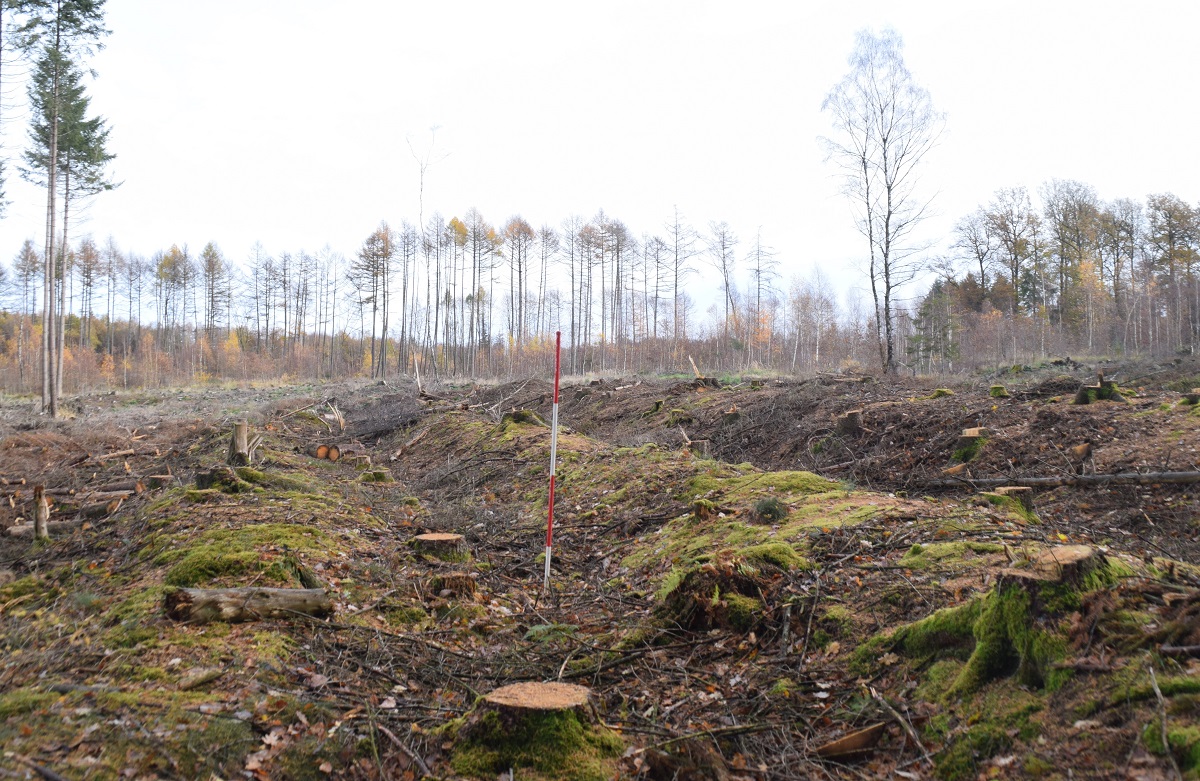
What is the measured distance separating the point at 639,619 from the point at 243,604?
2755mm

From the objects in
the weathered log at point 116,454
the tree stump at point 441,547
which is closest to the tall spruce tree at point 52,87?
the weathered log at point 116,454

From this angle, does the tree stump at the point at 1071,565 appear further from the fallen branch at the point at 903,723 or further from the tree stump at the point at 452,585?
the tree stump at the point at 452,585

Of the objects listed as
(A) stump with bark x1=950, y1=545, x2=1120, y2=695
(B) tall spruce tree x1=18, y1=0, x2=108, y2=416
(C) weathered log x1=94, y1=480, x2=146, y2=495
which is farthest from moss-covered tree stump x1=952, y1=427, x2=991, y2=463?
(B) tall spruce tree x1=18, y1=0, x2=108, y2=416

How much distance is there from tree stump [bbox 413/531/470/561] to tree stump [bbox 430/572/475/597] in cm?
90

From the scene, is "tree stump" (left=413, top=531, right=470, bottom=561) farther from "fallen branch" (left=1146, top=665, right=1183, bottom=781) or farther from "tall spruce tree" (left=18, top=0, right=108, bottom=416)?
"tall spruce tree" (left=18, top=0, right=108, bottom=416)

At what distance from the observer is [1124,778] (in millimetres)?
2186

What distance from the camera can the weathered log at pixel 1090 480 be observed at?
688 centimetres

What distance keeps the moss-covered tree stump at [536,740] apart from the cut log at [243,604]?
1.92 m

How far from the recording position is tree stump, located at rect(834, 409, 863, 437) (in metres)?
10.9

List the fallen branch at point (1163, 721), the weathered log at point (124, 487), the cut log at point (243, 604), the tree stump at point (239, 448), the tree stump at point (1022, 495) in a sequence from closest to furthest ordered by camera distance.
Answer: the fallen branch at point (1163, 721)
the cut log at point (243, 604)
the tree stump at point (1022, 495)
the weathered log at point (124, 487)
the tree stump at point (239, 448)

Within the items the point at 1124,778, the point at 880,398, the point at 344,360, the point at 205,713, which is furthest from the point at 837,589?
the point at 344,360

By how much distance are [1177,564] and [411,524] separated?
270 inches

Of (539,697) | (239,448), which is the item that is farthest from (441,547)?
(239,448)

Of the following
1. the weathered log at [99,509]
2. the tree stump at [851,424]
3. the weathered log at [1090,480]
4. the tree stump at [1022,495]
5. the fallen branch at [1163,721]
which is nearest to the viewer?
the fallen branch at [1163,721]
